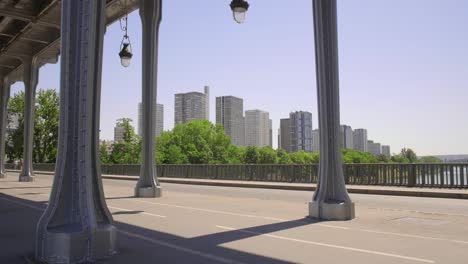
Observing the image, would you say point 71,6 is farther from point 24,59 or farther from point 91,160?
point 24,59

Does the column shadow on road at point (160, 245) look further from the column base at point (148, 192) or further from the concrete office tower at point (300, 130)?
the concrete office tower at point (300, 130)

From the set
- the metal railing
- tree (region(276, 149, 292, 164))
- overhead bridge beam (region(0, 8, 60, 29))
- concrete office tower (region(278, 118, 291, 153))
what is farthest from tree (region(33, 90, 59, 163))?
concrete office tower (region(278, 118, 291, 153))

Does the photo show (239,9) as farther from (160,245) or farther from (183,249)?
(183,249)

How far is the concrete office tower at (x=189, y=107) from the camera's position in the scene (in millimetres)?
191000

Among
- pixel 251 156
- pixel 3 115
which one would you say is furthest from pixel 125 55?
pixel 251 156

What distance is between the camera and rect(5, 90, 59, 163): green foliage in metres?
71.6

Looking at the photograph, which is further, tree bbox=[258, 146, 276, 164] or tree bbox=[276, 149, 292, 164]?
tree bbox=[276, 149, 292, 164]

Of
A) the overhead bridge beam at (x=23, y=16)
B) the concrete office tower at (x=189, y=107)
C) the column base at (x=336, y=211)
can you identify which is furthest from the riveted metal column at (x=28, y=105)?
the concrete office tower at (x=189, y=107)

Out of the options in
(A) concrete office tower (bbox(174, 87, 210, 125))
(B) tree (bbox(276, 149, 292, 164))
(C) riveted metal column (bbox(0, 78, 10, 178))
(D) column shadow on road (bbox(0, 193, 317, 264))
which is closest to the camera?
(D) column shadow on road (bbox(0, 193, 317, 264))

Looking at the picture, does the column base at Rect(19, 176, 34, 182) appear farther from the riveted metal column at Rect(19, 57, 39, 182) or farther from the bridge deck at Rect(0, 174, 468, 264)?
the bridge deck at Rect(0, 174, 468, 264)

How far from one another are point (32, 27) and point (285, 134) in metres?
169

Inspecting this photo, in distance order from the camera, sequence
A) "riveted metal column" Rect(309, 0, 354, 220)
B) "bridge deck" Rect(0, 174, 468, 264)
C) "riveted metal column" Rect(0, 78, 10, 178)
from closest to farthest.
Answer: "bridge deck" Rect(0, 174, 468, 264), "riveted metal column" Rect(309, 0, 354, 220), "riveted metal column" Rect(0, 78, 10, 178)

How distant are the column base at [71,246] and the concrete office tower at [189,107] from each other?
7208 inches

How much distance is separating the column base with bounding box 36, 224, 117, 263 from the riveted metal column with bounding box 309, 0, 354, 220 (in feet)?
19.6
